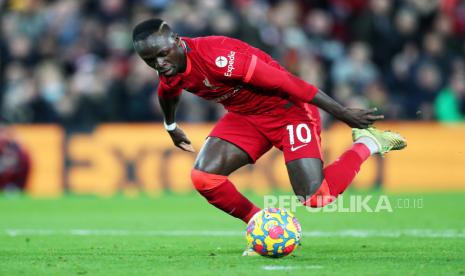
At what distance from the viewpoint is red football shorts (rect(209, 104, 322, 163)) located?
8.04 meters

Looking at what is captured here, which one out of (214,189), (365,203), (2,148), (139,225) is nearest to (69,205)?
(2,148)

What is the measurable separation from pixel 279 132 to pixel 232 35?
8.83 m

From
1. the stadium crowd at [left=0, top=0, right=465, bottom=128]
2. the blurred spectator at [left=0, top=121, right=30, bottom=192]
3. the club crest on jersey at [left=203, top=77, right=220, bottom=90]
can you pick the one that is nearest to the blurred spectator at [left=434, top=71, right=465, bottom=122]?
the stadium crowd at [left=0, top=0, right=465, bottom=128]

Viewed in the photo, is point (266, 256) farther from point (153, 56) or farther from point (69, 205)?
point (69, 205)

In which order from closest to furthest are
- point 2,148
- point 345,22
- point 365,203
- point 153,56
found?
1. point 153,56
2. point 365,203
3. point 2,148
4. point 345,22

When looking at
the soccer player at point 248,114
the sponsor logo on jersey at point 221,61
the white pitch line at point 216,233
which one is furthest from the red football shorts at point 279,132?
the white pitch line at point 216,233

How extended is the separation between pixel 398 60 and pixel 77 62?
616 cm

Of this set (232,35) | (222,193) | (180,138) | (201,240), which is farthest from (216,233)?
(232,35)

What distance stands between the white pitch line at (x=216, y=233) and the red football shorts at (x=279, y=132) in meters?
1.79

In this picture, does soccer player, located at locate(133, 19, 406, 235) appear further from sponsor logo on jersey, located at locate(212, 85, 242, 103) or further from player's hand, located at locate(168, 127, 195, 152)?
player's hand, located at locate(168, 127, 195, 152)

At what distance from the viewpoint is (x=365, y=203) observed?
13.5 m

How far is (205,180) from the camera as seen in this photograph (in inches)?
315

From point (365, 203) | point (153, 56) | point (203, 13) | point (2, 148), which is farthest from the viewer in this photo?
point (203, 13)

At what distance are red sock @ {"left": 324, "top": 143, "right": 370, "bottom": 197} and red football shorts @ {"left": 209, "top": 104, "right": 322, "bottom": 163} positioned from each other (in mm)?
183
